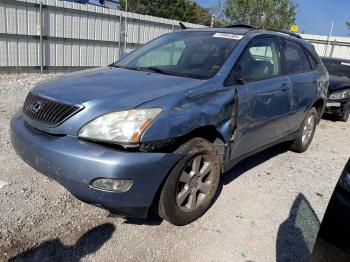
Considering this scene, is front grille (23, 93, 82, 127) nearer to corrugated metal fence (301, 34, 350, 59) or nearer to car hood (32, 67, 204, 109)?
car hood (32, 67, 204, 109)

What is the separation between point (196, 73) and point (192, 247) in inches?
61.9

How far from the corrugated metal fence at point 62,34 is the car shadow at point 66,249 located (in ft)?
27.8

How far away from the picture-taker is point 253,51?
3.83m

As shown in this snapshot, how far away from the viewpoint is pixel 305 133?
543 cm

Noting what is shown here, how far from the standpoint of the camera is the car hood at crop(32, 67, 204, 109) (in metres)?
2.73

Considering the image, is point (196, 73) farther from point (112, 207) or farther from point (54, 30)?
point (54, 30)

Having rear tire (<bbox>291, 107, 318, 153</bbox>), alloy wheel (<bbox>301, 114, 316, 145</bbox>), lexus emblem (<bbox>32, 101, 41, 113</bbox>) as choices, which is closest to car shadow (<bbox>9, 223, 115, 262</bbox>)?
lexus emblem (<bbox>32, 101, 41, 113</bbox>)

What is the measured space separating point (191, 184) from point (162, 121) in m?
0.74

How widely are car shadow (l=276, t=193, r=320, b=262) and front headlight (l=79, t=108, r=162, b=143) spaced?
151cm

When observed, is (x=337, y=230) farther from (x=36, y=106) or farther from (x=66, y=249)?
(x=36, y=106)

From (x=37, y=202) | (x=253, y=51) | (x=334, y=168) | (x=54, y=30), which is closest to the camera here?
(x=37, y=202)

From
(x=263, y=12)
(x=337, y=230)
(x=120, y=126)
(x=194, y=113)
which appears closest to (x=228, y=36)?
(x=194, y=113)

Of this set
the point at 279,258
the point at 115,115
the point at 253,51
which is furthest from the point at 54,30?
the point at 279,258

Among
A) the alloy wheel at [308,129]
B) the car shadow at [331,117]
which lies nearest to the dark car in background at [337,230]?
the alloy wheel at [308,129]
